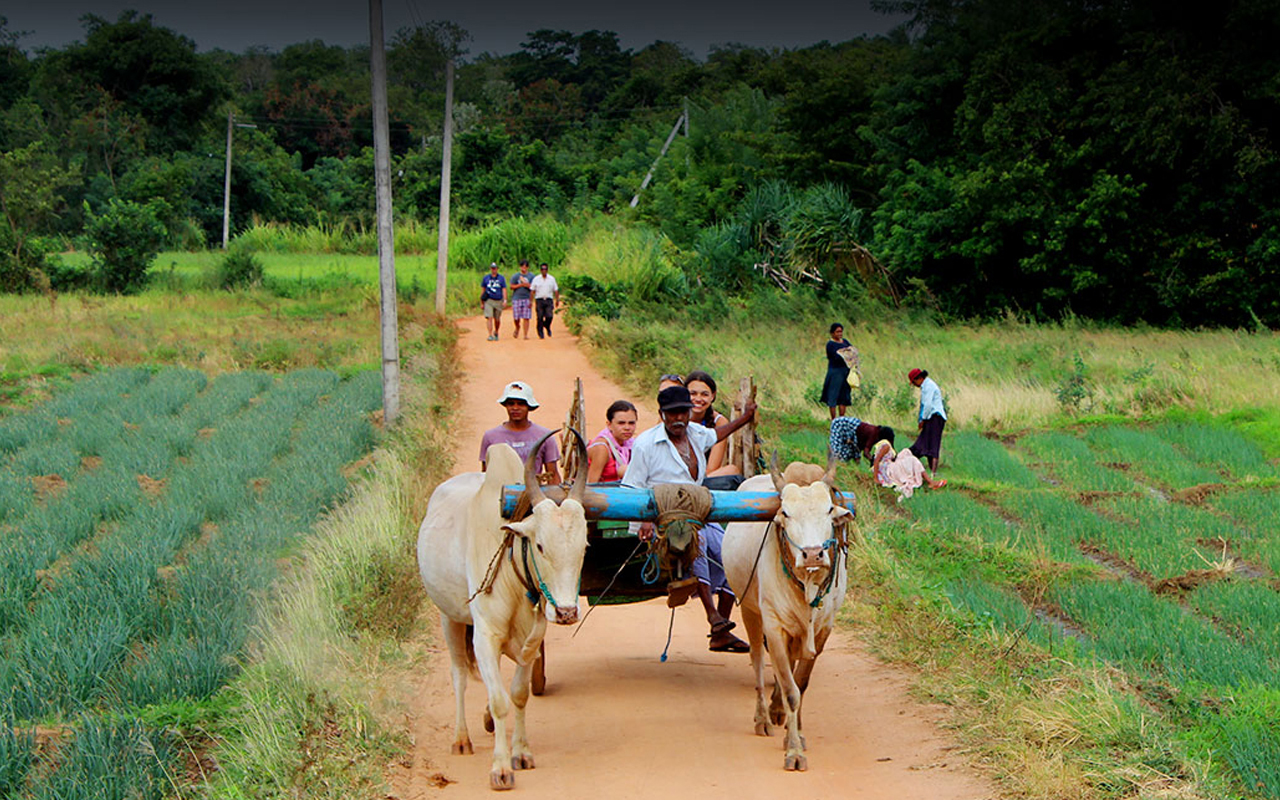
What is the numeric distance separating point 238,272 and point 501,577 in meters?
24.9

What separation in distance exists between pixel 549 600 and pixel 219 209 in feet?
116

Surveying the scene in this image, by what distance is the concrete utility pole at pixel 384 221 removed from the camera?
12.4m

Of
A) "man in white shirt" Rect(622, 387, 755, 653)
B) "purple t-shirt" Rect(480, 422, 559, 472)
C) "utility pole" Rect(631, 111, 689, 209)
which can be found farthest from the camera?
"utility pole" Rect(631, 111, 689, 209)

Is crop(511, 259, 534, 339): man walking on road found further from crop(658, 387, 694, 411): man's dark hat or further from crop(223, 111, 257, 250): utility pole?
crop(223, 111, 257, 250): utility pole

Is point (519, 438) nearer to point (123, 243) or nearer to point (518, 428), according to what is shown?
point (518, 428)

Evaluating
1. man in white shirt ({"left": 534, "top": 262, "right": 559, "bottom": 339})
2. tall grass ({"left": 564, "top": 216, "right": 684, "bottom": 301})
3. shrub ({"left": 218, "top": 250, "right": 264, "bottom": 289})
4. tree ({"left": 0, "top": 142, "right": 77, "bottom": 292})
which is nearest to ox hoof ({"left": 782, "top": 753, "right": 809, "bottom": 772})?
man in white shirt ({"left": 534, "top": 262, "right": 559, "bottom": 339})

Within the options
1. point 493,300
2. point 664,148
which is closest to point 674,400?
→ point 493,300

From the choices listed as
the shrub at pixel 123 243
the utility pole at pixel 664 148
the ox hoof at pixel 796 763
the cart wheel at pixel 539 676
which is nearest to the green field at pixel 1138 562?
the ox hoof at pixel 796 763

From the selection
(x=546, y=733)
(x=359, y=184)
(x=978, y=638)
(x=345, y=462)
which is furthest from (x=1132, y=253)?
(x=359, y=184)

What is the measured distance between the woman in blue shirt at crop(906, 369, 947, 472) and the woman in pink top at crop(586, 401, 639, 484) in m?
5.19

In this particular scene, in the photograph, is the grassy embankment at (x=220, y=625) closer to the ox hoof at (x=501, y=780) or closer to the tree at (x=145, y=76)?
the ox hoof at (x=501, y=780)

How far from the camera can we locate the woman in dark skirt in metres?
13.8

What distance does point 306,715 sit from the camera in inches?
204

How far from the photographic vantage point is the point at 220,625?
6.33 metres
